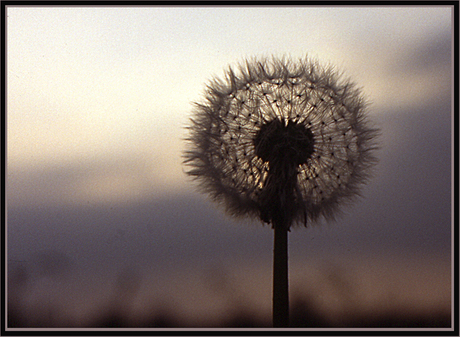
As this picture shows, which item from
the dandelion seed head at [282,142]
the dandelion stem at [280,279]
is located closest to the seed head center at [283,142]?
the dandelion seed head at [282,142]

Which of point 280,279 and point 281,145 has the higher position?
point 281,145

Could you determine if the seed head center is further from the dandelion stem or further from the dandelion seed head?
the dandelion stem

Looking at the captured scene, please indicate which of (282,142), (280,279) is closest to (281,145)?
(282,142)

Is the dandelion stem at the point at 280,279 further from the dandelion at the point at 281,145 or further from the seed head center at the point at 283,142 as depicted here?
the seed head center at the point at 283,142

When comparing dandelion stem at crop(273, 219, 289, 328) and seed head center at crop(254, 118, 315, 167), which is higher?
seed head center at crop(254, 118, 315, 167)

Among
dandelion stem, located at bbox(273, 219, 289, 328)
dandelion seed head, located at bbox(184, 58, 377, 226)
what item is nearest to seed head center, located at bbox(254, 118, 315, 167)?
dandelion seed head, located at bbox(184, 58, 377, 226)

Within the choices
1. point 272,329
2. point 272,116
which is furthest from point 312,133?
point 272,329

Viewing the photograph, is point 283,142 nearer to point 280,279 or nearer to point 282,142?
point 282,142
